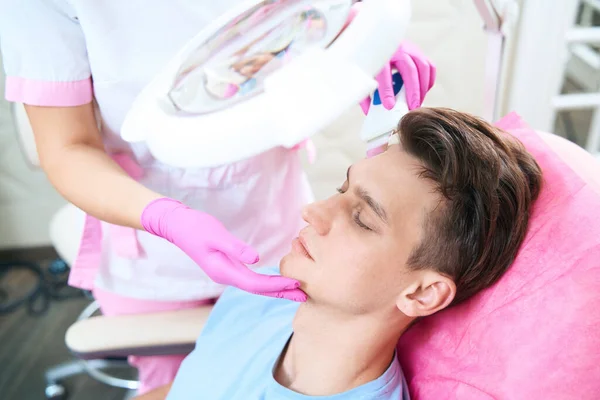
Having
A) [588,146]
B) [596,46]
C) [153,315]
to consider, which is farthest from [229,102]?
[596,46]

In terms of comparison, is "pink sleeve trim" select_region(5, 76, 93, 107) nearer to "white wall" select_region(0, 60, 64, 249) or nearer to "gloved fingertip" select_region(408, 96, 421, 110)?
"gloved fingertip" select_region(408, 96, 421, 110)

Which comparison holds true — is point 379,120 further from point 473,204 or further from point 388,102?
point 473,204

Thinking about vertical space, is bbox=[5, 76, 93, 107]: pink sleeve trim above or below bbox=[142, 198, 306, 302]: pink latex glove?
above

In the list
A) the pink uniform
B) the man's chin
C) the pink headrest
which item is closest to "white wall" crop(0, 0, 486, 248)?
the pink uniform

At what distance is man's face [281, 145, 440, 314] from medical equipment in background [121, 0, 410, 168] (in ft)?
0.95

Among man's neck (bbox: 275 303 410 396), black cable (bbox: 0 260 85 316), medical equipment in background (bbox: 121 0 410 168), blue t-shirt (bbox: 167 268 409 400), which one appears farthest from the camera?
black cable (bbox: 0 260 85 316)

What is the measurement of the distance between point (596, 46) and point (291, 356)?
1491 millimetres

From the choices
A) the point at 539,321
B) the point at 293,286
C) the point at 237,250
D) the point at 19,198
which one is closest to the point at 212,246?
the point at 237,250

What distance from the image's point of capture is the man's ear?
859 mm

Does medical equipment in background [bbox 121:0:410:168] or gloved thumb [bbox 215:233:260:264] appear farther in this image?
gloved thumb [bbox 215:233:260:264]

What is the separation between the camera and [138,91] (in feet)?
3.31

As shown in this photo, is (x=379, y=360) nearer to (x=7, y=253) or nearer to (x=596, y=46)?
(x=596, y=46)

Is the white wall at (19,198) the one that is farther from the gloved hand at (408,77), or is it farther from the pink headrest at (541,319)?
the pink headrest at (541,319)

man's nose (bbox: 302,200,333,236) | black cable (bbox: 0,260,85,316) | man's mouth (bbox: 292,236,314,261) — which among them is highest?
man's nose (bbox: 302,200,333,236)
